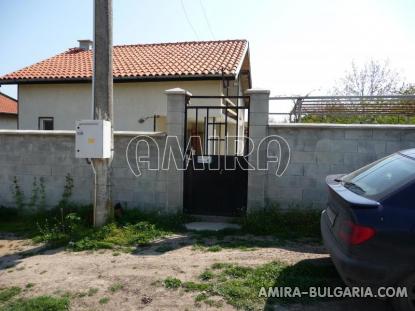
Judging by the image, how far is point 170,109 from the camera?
641cm

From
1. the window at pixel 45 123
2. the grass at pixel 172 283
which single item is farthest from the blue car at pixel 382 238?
the window at pixel 45 123

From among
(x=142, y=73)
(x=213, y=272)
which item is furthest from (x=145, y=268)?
(x=142, y=73)

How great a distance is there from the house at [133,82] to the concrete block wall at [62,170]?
4.67m

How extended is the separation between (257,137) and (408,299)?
3.73 meters

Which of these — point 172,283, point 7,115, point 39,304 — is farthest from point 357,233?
point 7,115

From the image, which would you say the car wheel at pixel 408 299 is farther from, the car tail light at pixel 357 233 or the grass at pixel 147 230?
the grass at pixel 147 230

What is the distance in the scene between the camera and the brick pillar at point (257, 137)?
615 cm

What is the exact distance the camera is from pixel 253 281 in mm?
3832

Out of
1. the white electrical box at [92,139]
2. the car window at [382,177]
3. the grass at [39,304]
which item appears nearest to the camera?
the car window at [382,177]

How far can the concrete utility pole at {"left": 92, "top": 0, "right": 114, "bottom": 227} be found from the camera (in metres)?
5.77

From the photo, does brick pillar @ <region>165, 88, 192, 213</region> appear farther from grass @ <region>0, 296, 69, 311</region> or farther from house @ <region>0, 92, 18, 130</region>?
house @ <region>0, 92, 18, 130</region>

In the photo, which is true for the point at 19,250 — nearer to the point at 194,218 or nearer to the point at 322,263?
the point at 194,218

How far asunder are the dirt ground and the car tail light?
82 cm

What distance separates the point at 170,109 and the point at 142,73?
224 inches
